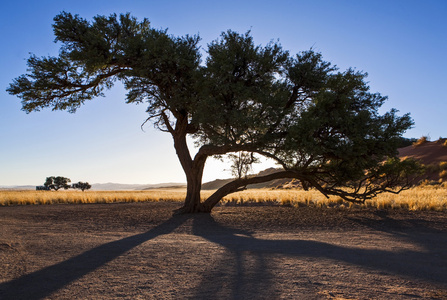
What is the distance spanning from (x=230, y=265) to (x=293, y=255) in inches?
59.3

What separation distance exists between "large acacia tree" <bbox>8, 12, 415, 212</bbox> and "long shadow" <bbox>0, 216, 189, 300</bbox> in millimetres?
6993

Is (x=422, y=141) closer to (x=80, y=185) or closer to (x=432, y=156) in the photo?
(x=432, y=156)

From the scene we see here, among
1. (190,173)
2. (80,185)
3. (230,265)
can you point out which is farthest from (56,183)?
(230,265)

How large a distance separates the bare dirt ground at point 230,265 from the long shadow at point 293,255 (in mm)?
16

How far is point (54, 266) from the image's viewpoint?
575cm

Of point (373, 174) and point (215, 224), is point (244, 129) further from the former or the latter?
point (373, 174)

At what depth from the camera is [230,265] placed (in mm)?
5660

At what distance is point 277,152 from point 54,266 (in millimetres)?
9884

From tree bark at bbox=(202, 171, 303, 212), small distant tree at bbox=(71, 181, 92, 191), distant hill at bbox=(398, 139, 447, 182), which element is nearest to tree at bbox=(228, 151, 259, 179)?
tree bark at bbox=(202, 171, 303, 212)

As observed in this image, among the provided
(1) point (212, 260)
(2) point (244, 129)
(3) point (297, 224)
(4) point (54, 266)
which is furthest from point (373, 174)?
(4) point (54, 266)

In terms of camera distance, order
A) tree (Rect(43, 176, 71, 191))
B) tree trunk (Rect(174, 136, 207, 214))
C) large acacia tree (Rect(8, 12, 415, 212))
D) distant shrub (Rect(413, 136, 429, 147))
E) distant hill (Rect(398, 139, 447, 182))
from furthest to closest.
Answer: tree (Rect(43, 176, 71, 191))
distant shrub (Rect(413, 136, 429, 147))
distant hill (Rect(398, 139, 447, 182))
tree trunk (Rect(174, 136, 207, 214))
large acacia tree (Rect(8, 12, 415, 212))

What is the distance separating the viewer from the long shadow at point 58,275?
4.45m

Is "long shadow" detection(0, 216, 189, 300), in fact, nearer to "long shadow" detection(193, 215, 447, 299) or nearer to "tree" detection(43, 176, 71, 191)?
"long shadow" detection(193, 215, 447, 299)

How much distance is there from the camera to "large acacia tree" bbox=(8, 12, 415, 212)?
1211 centimetres
